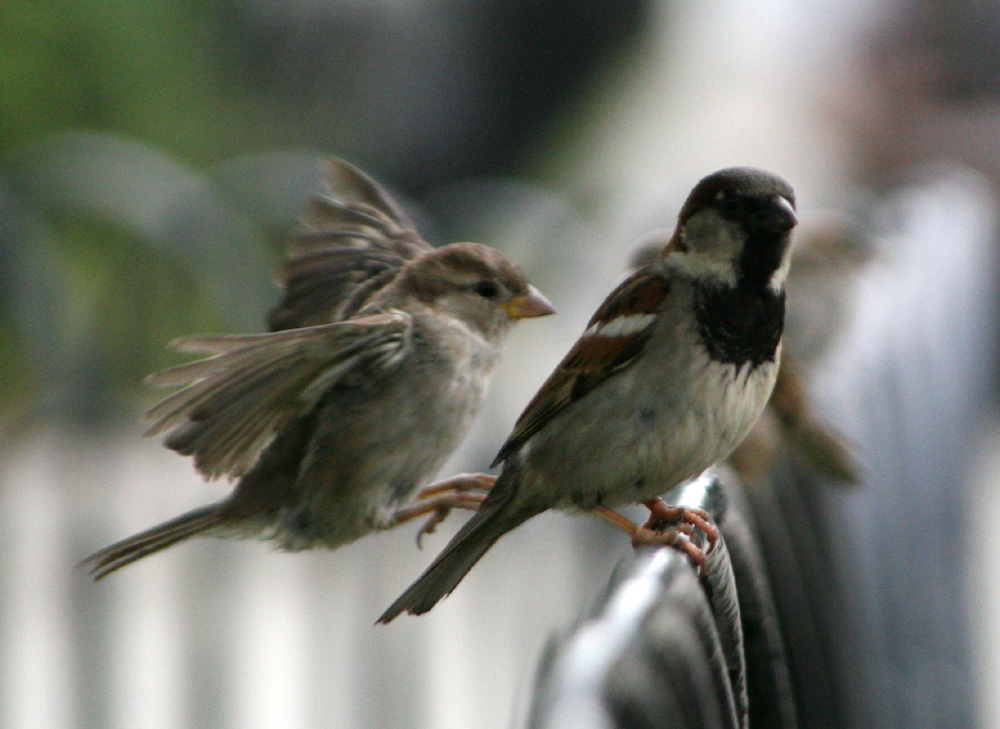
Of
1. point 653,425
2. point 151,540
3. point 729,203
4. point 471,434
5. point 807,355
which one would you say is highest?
point 729,203

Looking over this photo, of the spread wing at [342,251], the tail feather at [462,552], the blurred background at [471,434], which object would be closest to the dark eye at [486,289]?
the spread wing at [342,251]

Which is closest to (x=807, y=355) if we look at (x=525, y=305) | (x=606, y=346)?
(x=525, y=305)

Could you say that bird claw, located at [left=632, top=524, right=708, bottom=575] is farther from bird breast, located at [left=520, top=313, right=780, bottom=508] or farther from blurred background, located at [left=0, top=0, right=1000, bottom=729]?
blurred background, located at [left=0, top=0, right=1000, bottom=729]

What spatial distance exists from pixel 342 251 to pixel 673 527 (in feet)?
2.03

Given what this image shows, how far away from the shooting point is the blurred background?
7.18 feet

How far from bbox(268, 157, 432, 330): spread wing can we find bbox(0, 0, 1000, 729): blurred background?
495 mm

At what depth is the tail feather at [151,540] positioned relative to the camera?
138cm

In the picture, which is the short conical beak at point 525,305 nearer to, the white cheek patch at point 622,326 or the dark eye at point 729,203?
the white cheek patch at point 622,326

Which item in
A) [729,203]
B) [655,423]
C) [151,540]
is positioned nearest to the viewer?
[729,203]

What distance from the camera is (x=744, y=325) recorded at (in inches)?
52.2

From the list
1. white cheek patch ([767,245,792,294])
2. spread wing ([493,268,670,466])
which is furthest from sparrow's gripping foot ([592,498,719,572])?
white cheek patch ([767,245,792,294])

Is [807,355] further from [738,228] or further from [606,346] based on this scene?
[738,228]

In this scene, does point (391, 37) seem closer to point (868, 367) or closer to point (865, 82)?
point (865, 82)

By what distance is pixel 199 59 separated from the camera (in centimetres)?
878
